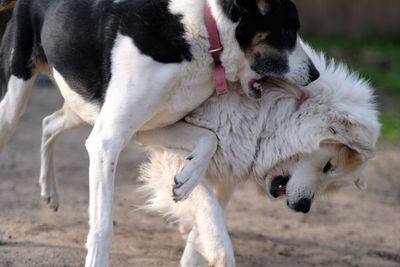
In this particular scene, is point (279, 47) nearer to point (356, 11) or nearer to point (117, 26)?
point (117, 26)

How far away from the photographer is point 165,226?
621 centimetres

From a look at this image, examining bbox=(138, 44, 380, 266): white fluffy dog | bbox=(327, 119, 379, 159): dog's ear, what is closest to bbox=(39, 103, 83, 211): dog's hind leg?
bbox=(138, 44, 380, 266): white fluffy dog

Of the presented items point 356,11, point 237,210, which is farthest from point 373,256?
point 356,11

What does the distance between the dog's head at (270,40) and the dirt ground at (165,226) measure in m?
1.43

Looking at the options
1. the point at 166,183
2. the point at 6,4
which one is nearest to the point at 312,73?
the point at 166,183

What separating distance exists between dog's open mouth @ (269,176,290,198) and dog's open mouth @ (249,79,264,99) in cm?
59

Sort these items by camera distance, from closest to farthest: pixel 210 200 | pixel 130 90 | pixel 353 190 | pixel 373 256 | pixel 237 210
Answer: pixel 130 90
pixel 210 200
pixel 373 256
pixel 237 210
pixel 353 190

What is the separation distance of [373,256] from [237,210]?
1194 millimetres

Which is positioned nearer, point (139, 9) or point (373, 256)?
point (139, 9)

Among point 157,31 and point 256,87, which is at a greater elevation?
point 157,31

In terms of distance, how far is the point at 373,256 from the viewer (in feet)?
19.3

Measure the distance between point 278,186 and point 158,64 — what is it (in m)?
1.14

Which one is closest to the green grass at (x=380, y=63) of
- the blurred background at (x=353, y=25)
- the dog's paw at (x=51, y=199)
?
the blurred background at (x=353, y=25)

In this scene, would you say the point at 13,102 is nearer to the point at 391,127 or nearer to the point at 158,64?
the point at 158,64
